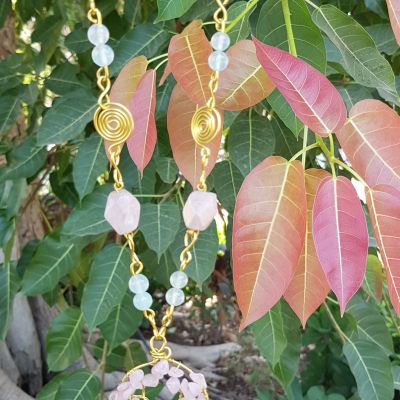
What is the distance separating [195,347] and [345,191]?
1.91m

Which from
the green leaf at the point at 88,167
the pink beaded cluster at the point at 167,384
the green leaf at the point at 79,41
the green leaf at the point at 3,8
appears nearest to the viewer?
the pink beaded cluster at the point at 167,384

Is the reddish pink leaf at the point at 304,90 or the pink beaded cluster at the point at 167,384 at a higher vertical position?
the reddish pink leaf at the point at 304,90

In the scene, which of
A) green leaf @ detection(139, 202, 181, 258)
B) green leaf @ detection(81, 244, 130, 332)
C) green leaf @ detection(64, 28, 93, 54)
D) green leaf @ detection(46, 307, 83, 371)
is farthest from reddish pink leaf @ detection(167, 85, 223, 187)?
green leaf @ detection(46, 307, 83, 371)

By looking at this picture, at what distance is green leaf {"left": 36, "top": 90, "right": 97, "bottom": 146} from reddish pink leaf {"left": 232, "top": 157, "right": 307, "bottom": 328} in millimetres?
418

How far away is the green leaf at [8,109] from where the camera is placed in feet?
2.96

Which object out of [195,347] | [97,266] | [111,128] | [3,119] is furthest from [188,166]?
[195,347]

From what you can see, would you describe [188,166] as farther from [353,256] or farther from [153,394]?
[153,394]

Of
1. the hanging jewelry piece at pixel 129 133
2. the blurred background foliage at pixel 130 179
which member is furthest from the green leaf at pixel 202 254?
the hanging jewelry piece at pixel 129 133

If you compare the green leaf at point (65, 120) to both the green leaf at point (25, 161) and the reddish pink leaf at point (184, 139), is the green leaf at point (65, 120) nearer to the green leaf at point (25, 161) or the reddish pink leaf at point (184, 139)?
the green leaf at point (25, 161)

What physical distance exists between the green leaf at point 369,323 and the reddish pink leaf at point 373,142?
0.52 meters

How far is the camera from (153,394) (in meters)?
0.77

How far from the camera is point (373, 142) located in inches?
14.4

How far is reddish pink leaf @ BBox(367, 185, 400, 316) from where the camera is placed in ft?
1.11

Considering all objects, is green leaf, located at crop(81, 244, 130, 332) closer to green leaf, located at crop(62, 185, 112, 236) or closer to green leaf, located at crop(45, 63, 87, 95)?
green leaf, located at crop(62, 185, 112, 236)
